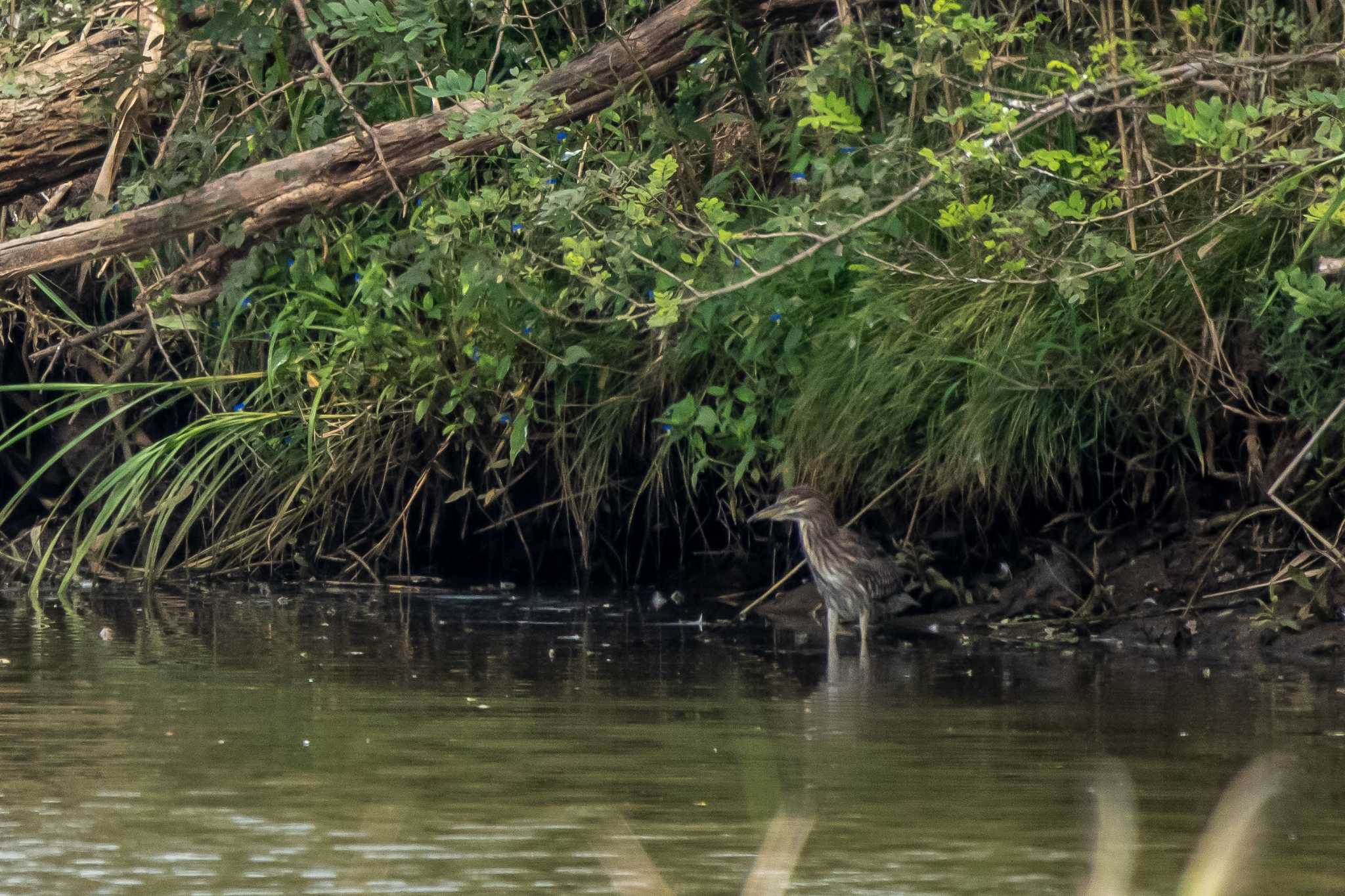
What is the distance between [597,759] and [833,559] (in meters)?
2.77

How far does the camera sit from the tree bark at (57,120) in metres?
8.09

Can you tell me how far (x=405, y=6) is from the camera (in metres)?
7.15

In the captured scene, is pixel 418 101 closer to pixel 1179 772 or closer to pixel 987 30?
pixel 987 30

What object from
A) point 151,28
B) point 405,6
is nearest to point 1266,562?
point 405,6

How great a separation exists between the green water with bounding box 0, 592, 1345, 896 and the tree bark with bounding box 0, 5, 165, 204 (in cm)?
183

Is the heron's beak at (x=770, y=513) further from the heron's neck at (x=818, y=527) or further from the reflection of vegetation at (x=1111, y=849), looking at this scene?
the reflection of vegetation at (x=1111, y=849)

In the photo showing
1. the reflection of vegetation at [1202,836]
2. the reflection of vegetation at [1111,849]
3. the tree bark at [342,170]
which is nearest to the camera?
the reflection of vegetation at [1202,836]

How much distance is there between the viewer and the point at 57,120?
27.0ft

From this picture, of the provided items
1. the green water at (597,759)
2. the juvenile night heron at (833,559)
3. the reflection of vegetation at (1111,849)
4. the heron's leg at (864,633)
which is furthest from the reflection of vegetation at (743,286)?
the reflection of vegetation at (1111,849)

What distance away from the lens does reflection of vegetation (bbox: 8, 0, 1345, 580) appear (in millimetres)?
6379

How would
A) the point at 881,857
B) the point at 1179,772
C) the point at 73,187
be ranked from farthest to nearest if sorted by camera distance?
the point at 73,187 < the point at 1179,772 < the point at 881,857

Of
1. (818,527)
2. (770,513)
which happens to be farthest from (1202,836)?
(770,513)

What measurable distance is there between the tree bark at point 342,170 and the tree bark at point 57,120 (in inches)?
28.4

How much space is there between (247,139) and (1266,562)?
12.1 feet
